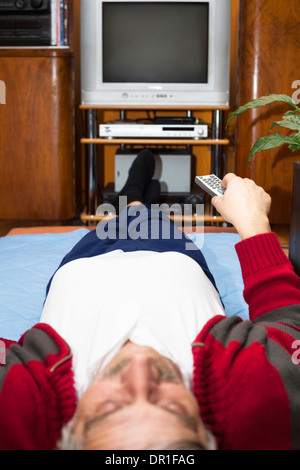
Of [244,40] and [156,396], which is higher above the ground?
[244,40]

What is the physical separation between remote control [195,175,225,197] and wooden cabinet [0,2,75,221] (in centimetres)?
161

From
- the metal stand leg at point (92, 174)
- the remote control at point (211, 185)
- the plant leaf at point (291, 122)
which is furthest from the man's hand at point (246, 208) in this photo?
the metal stand leg at point (92, 174)

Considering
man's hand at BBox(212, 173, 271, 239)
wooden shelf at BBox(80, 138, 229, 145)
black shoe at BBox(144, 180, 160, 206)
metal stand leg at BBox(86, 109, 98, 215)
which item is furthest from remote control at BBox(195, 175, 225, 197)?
metal stand leg at BBox(86, 109, 98, 215)

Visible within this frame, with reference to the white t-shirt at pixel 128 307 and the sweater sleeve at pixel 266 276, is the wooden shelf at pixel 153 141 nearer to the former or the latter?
the white t-shirt at pixel 128 307

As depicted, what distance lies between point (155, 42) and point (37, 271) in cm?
168

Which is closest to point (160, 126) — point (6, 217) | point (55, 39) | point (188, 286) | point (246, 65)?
point (246, 65)

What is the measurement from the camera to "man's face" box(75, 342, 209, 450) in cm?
55

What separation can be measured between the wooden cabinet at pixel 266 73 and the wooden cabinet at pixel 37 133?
869 mm

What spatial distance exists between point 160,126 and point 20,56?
0.77 metres

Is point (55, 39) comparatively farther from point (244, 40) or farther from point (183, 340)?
point (183, 340)

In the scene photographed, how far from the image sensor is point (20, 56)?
258cm

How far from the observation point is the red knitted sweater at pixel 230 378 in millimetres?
624

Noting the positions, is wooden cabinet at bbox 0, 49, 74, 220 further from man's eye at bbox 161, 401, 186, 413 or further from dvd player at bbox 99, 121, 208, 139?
man's eye at bbox 161, 401, 186, 413

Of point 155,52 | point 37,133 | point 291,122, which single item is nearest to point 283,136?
point 291,122
